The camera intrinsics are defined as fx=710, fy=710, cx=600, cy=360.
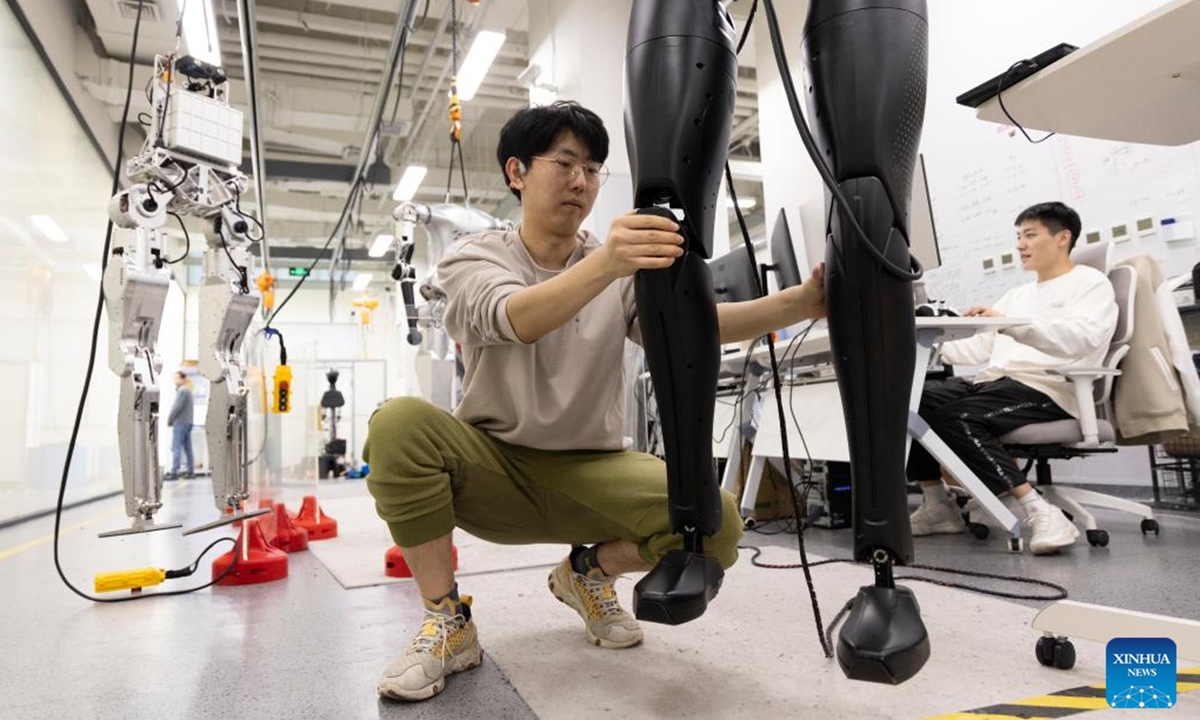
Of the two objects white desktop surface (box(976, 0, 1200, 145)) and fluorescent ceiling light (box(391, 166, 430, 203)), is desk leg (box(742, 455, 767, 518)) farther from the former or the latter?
fluorescent ceiling light (box(391, 166, 430, 203))

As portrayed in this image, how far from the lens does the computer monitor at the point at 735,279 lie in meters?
2.62

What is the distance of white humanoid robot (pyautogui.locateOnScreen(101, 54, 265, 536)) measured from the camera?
1948mm

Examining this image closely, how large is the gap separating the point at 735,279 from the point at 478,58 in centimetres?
348

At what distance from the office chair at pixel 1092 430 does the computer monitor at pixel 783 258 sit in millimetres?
855

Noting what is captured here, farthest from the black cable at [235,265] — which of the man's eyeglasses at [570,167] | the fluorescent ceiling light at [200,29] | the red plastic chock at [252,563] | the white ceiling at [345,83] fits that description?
the white ceiling at [345,83]

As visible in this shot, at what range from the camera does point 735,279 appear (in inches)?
106

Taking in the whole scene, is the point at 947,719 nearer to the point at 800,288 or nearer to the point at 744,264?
the point at 800,288

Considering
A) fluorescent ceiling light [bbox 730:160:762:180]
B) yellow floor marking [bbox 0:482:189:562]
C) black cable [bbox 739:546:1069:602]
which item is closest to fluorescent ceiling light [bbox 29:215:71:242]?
yellow floor marking [bbox 0:482:189:562]

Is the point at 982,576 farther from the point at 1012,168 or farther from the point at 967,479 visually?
the point at 1012,168

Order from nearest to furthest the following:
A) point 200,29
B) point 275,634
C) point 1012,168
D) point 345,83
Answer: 1. point 275,634
2. point 1012,168
3. point 200,29
4. point 345,83

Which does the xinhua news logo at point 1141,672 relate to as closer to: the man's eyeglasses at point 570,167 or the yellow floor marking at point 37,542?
the man's eyeglasses at point 570,167

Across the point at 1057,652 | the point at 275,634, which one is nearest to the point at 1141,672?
the point at 1057,652

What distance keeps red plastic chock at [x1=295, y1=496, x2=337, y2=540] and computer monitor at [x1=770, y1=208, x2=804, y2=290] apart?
83.4 inches

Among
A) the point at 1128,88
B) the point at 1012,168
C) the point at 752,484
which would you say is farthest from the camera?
the point at 1012,168
